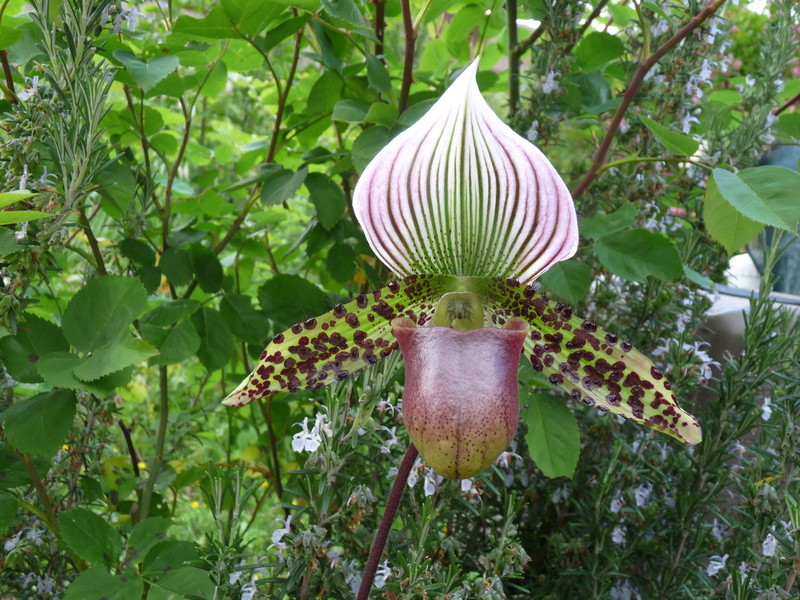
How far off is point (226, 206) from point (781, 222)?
0.85 m

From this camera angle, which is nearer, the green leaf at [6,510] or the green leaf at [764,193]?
Result: the green leaf at [764,193]

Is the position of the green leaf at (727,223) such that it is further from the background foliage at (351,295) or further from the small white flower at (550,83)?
the small white flower at (550,83)

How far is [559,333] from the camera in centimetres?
68

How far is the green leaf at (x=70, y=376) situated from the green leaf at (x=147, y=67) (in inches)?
12.0

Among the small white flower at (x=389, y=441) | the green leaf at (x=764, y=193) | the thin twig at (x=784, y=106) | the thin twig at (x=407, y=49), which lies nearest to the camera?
the green leaf at (x=764, y=193)

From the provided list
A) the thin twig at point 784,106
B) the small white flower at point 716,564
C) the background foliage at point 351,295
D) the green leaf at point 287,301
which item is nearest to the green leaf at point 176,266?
the background foliage at point 351,295

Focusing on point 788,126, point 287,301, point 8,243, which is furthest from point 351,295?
point 788,126

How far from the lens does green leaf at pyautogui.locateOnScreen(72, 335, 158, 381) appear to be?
697 mm

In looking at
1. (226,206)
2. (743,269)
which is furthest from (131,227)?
(743,269)

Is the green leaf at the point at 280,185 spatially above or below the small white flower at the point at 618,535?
above

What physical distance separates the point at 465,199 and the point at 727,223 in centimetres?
35

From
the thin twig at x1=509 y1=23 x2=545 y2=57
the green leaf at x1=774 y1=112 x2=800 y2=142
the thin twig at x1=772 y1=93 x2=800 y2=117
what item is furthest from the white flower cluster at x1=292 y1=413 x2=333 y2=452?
the thin twig at x1=772 y1=93 x2=800 y2=117

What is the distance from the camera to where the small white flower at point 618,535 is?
91cm

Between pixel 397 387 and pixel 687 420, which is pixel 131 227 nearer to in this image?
pixel 397 387
